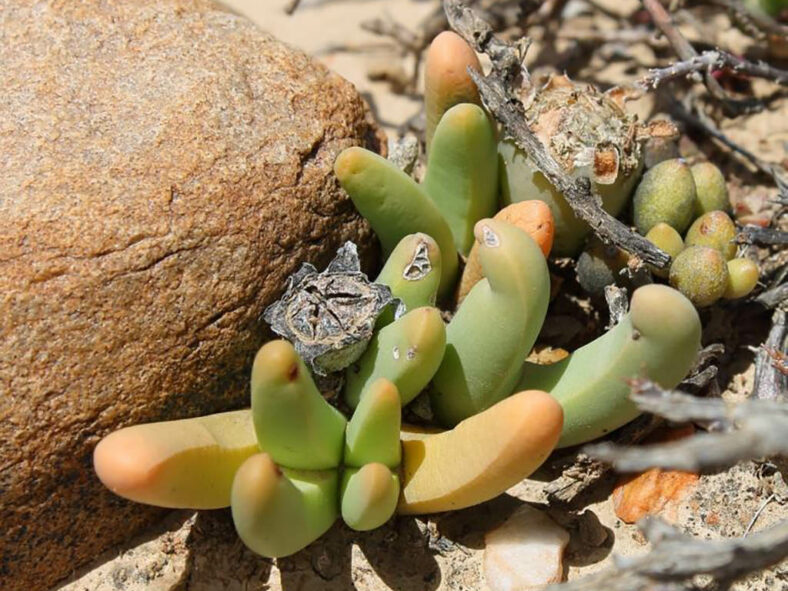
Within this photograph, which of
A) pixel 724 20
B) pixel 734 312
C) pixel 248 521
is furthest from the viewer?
pixel 724 20

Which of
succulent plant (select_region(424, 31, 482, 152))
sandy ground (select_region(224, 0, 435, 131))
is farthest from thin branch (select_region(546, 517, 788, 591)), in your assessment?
sandy ground (select_region(224, 0, 435, 131))

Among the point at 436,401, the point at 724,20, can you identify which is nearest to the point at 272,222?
the point at 436,401

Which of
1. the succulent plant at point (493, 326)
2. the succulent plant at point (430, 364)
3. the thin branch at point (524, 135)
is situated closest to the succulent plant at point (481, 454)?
the succulent plant at point (430, 364)

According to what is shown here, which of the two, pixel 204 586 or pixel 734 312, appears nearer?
pixel 204 586

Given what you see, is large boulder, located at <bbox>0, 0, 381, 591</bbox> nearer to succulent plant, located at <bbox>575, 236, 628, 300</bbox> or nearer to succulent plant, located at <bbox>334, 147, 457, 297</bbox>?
succulent plant, located at <bbox>334, 147, 457, 297</bbox>

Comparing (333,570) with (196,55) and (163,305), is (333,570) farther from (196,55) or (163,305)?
(196,55)

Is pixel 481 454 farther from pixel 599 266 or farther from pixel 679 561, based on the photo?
pixel 599 266

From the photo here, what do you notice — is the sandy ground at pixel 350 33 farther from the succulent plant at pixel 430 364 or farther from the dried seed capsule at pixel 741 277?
the dried seed capsule at pixel 741 277
